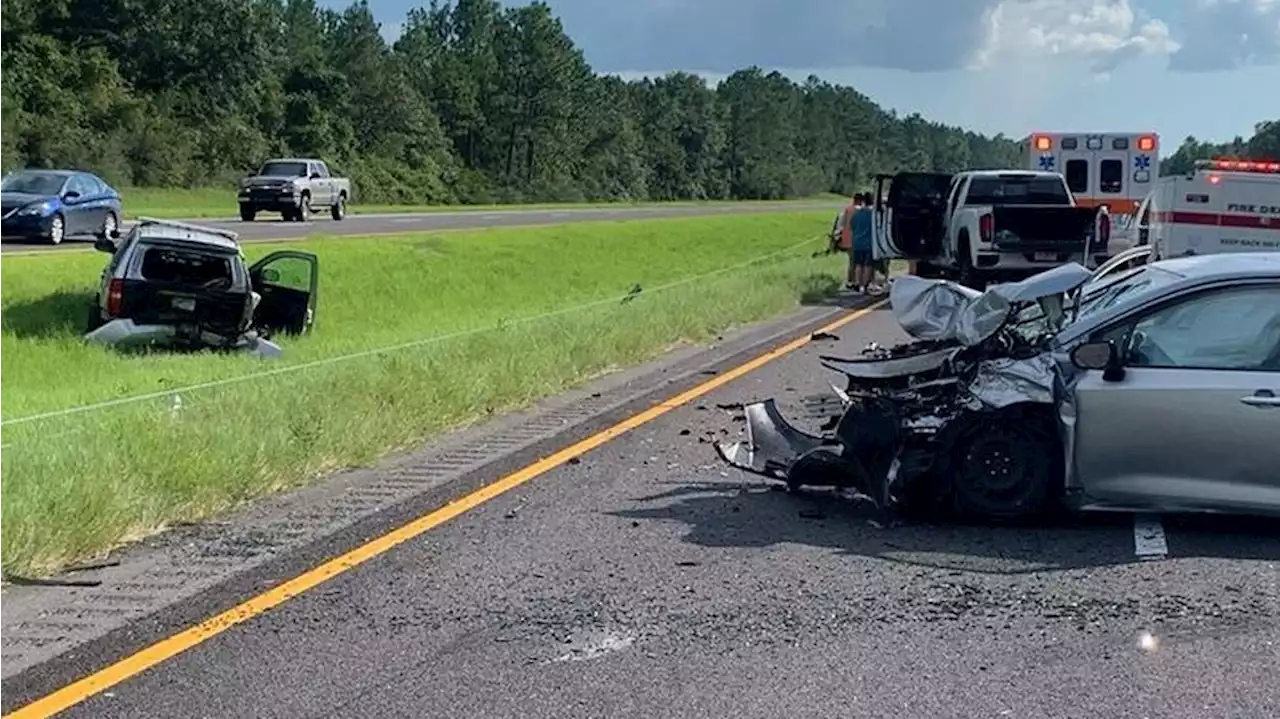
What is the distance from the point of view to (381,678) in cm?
564

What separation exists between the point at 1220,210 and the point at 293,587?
15.6 metres

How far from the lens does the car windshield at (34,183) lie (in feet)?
95.5

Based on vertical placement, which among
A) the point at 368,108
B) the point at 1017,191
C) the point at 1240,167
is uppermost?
the point at 368,108

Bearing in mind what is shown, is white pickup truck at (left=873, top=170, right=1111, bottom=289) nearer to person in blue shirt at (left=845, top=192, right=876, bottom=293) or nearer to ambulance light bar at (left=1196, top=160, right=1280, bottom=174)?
person in blue shirt at (left=845, top=192, right=876, bottom=293)

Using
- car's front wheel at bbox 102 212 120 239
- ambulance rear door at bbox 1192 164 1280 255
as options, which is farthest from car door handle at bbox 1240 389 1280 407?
car's front wheel at bbox 102 212 120 239

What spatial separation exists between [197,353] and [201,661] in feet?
43.4

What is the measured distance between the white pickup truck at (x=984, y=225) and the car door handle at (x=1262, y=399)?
1552 centimetres

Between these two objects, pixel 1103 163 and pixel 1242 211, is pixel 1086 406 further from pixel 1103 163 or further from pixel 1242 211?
pixel 1103 163

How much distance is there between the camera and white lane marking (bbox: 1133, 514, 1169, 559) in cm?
743

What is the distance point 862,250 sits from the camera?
26797 mm

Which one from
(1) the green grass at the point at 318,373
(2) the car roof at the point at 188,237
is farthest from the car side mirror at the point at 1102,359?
(2) the car roof at the point at 188,237

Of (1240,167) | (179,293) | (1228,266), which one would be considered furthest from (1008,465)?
(1240,167)

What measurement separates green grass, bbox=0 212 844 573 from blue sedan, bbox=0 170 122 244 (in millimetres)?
3923

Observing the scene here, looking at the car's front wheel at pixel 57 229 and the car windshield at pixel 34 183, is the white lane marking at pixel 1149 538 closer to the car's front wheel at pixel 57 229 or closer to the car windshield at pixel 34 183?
the car's front wheel at pixel 57 229
